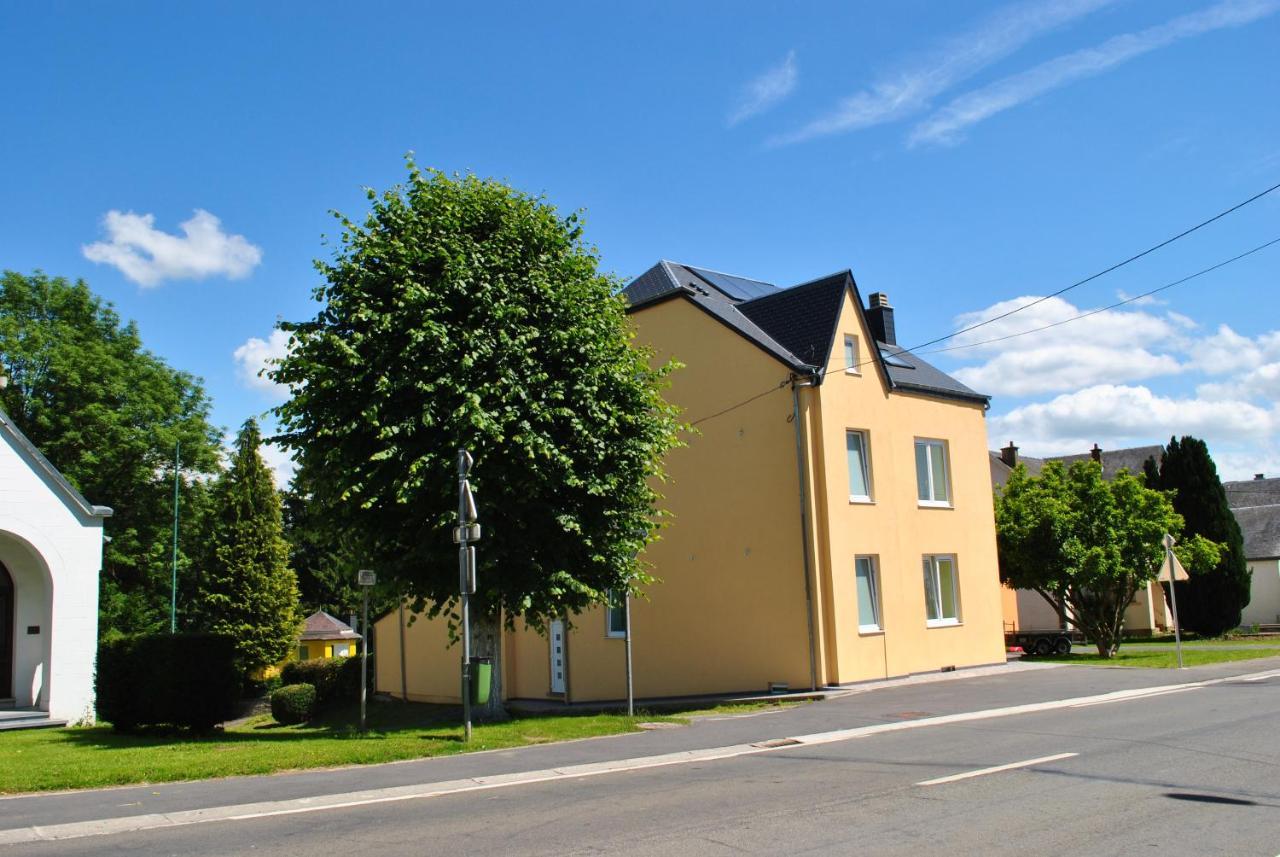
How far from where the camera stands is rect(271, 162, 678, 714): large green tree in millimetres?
15688

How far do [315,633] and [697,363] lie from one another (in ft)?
108

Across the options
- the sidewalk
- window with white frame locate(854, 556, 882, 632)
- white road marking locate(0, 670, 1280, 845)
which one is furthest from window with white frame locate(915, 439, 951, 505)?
white road marking locate(0, 670, 1280, 845)

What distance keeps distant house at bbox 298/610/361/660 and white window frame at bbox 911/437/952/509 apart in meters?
32.8

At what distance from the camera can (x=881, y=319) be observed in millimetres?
28344

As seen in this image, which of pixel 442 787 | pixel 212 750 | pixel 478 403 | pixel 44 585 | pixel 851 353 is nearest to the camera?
pixel 442 787

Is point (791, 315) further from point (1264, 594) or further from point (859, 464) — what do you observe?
point (1264, 594)

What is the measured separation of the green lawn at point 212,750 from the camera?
11.1m

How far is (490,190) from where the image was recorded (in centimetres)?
1755

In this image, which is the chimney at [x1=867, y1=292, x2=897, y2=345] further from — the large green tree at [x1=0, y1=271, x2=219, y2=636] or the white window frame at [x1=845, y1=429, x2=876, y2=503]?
the large green tree at [x1=0, y1=271, x2=219, y2=636]

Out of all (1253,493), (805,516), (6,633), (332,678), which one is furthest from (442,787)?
(1253,493)

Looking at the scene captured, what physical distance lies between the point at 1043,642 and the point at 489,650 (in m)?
22.3

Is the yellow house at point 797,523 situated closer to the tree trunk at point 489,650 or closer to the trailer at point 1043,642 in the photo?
the tree trunk at point 489,650

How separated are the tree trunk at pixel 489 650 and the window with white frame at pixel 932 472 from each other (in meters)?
11.4

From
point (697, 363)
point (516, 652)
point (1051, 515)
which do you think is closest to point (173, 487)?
point (516, 652)
